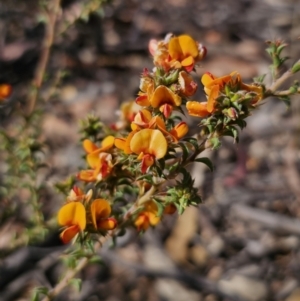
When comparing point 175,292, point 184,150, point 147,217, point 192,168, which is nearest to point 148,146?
point 184,150

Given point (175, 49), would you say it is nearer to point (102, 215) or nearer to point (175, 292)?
point (102, 215)

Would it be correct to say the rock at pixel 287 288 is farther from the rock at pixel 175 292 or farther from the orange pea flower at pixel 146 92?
the orange pea flower at pixel 146 92

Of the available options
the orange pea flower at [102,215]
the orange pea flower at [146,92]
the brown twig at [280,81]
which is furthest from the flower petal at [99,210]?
the brown twig at [280,81]

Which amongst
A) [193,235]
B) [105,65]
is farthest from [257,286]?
[105,65]

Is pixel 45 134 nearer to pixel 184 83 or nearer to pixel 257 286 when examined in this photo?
pixel 257 286

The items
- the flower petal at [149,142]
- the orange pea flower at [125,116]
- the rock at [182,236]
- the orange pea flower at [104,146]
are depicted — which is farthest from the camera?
the rock at [182,236]
